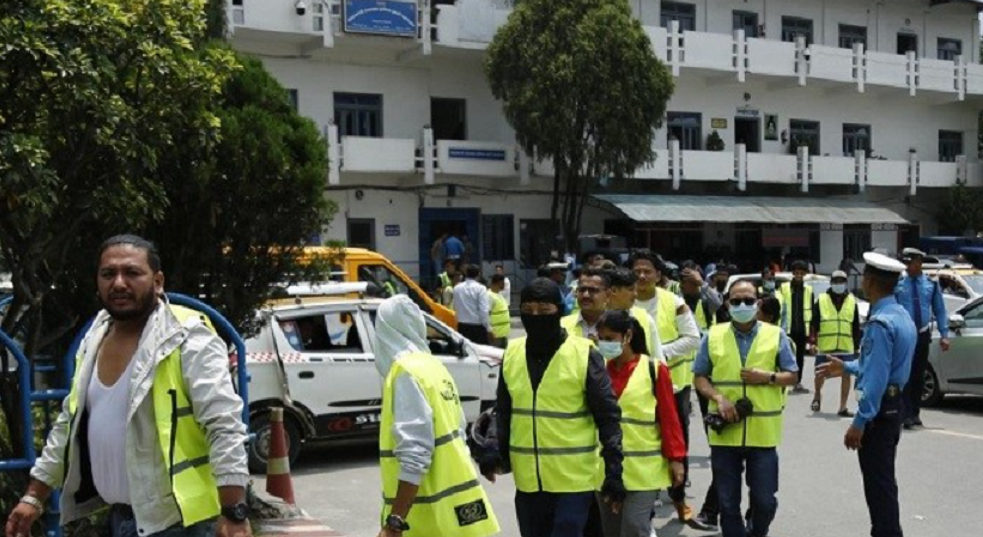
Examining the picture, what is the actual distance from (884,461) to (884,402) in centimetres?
33

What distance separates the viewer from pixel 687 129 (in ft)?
112

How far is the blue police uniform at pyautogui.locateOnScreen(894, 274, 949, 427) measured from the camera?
12.1 m

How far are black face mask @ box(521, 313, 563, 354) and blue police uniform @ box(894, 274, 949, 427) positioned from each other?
7.96 meters

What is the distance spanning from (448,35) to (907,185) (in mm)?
17814

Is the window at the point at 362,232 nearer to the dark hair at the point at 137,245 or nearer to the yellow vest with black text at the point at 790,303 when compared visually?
the yellow vest with black text at the point at 790,303

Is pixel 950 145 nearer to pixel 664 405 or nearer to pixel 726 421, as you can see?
pixel 726 421

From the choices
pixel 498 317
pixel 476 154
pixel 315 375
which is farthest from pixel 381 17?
pixel 315 375

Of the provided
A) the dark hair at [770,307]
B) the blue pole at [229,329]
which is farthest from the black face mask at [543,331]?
the dark hair at [770,307]

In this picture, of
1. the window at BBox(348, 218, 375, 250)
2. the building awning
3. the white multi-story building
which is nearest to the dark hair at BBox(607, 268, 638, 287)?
the white multi-story building

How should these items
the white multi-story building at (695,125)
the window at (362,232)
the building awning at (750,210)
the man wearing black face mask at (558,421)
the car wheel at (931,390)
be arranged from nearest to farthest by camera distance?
1. the man wearing black face mask at (558,421)
2. the car wheel at (931,390)
3. the white multi-story building at (695,125)
4. the window at (362,232)
5. the building awning at (750,210)

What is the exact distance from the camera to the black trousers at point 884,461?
20.7 feet

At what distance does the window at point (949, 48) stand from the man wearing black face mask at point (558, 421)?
3858 cm

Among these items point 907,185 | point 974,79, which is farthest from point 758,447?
point 974,79

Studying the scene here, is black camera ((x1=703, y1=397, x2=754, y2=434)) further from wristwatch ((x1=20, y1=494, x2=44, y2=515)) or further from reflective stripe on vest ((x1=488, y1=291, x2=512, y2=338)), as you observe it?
reflective stripe on vest ((x1=488, y1=291, x2=512, y2=338))
